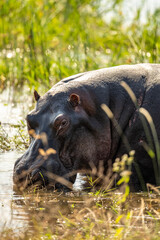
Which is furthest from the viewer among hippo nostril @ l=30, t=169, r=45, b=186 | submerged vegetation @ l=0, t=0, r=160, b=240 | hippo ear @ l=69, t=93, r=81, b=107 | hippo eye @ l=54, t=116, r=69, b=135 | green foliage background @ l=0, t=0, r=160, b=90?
green foliage background @ l=0, t=0, r=160, b=90

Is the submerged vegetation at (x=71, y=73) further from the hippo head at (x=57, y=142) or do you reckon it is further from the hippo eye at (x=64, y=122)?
the hippo eye at (x=64, y=122)

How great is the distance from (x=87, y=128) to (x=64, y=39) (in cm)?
648

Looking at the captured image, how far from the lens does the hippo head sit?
3811 mm

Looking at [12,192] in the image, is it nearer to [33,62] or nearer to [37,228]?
[37,228]

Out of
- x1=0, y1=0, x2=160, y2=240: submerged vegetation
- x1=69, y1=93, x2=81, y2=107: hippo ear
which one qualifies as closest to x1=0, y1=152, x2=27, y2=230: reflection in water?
x1=0, y1=0, x2=160, y2=240: submerged vegetation

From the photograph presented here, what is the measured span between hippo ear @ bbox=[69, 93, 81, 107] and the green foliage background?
2.38m

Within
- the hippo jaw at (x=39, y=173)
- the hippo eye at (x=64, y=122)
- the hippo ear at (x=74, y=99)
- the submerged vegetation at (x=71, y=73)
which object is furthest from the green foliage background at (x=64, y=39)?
the hippo jaw at (x=39, y=173)

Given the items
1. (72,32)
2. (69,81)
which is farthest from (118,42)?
(69,81)

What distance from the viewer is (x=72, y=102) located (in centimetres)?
405

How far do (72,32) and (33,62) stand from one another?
10.6 ft

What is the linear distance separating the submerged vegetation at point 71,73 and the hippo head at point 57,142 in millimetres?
134

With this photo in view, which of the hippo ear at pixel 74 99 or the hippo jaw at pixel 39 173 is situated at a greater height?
the hippo ear at pixel 74 99

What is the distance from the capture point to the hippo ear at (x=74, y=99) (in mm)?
4016

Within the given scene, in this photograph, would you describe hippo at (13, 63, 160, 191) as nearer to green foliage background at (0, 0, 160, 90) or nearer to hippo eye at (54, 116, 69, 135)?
hippo eye at (54, 116, 69, 135)
